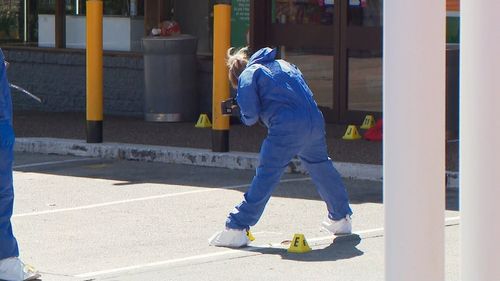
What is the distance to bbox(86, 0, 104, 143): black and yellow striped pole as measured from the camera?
12.1 meters

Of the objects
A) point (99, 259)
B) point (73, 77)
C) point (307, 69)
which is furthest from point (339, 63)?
point (99, 259)

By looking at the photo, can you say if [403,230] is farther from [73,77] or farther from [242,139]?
[73,77]

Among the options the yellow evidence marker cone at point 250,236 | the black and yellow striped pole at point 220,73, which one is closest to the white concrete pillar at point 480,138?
the yellow evidence marker cone at point 250,236

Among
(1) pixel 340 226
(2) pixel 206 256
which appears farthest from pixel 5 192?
(1) pixel 340 226

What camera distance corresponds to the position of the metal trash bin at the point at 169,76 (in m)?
14.5

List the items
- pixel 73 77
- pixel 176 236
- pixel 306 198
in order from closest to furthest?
pixel 176 236 → pixel 306 198 → pixel 73 77

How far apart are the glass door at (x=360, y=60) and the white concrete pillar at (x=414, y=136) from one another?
1046 cm

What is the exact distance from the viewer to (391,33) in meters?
3.33

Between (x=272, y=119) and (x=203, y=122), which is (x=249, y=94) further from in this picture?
(x=203, y=122)

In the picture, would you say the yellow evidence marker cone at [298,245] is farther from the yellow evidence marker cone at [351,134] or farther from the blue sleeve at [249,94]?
the yellow evidence marker cone at [351,134]

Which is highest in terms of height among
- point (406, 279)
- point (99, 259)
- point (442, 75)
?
point (442, 75)

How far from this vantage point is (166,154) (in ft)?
39.5

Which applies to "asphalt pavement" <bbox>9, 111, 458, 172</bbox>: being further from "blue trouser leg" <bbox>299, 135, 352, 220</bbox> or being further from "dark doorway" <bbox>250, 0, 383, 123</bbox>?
"blue trouser leg" <bbox>299, 135, 352, 220</bbox>

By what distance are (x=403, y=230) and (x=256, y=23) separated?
1121 cm
